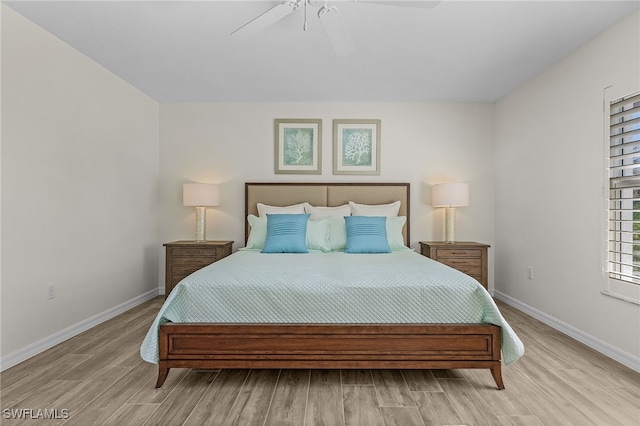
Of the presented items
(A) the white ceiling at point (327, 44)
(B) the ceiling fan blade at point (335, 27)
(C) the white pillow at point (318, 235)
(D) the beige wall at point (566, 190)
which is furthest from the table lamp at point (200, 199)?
(D) the beige wall at point (566, 190)

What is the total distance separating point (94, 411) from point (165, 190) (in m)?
3.13

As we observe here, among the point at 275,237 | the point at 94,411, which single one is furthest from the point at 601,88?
the point at 94,411

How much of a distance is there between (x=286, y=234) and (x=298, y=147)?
1.47 metres

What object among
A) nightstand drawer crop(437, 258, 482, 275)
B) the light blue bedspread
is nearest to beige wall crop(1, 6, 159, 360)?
the light blue bedspread

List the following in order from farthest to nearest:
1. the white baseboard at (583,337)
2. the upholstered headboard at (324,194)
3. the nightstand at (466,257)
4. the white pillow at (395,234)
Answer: the upholstered headboard at (324,194) → the nightstand at (466,257) → the white pillow at (395,234) → the white baseboard at (583,337)

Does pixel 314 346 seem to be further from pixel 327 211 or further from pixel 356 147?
pixel 356 147

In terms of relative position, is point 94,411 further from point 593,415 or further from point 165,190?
point 165,190

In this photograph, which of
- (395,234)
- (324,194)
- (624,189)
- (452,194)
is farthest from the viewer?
(324,194)

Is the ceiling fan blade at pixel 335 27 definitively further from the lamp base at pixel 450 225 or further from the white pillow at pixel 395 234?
the lamp base at pixel 450 225

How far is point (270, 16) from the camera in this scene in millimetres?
2162

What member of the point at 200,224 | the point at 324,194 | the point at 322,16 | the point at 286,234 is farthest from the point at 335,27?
the point at 200,224

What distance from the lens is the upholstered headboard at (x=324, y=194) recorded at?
4422mm

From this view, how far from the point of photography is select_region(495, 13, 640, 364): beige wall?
2617 mm

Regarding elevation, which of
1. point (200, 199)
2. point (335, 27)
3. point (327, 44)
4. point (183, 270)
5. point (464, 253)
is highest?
point (327, 44)
